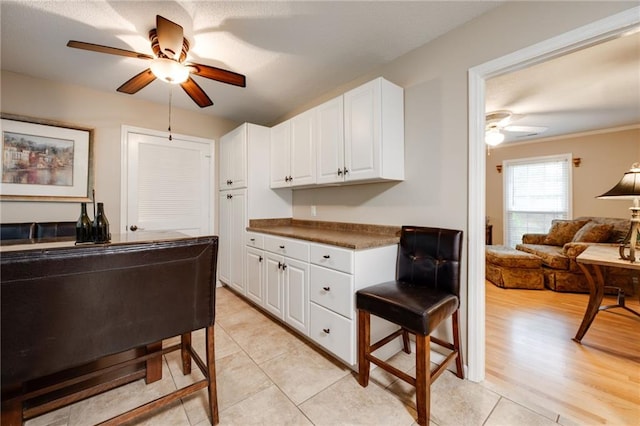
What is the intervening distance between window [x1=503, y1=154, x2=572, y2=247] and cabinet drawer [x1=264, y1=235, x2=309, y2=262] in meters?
5.04

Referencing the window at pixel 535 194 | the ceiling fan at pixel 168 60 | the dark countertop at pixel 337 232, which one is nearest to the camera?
the ceiling fan at pixel 168 60

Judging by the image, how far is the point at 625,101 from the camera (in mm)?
3133

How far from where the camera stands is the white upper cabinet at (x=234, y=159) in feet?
10.1

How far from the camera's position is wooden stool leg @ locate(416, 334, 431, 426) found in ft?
4.45

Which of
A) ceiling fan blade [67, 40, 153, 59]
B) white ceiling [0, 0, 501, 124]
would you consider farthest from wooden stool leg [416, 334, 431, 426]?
ceiling fan blade [67, 40, 153, 59]

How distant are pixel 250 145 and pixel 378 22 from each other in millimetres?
1839

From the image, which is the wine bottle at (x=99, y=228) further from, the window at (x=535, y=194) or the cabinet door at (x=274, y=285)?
the window at (x=535, y=194)

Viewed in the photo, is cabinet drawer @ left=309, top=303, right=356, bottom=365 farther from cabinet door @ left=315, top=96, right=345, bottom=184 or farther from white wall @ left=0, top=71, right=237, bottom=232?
white wall @ left=0, top=71, right=237, bottom=232

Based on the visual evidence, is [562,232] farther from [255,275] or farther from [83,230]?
[83,230]

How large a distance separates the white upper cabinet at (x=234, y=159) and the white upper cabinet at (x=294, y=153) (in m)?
0.34

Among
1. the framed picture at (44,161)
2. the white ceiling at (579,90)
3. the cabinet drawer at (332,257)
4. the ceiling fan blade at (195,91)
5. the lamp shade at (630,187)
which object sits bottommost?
the cabinet drawer at (332,257)

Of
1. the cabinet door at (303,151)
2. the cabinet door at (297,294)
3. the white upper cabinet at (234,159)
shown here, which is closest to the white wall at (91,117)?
the white upper cabinet at (234,159)

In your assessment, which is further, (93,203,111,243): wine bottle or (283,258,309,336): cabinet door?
(283,258,309,336): cabinet door

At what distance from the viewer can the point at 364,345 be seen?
1656 millimetres
